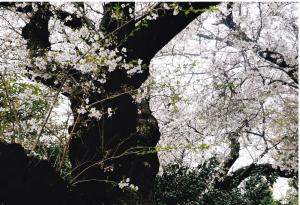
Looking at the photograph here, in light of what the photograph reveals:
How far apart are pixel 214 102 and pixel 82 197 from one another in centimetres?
815

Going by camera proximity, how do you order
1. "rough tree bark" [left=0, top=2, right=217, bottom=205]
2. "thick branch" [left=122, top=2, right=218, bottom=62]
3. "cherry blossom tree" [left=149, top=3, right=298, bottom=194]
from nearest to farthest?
"rough tree bark" [left=0, top=2, right=217, bottom=205]
"thick branch" [left=122, top=2, right=218, bottom=62]
"cherry blossom tree" [left=149, top=3, right=298, bottom=194]

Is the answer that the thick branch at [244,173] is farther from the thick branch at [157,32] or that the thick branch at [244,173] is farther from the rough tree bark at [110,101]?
the thick branch at [157,32]

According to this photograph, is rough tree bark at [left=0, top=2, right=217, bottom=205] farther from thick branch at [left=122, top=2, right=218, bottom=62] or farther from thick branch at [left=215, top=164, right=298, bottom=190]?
thick branch at [left=215, top=164, right=298, bottom=190]

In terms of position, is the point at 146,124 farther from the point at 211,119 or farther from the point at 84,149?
the point at 211,119

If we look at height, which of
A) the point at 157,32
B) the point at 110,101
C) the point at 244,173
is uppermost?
the point at 244,173

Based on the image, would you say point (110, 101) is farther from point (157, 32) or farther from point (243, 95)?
point (243, 95)

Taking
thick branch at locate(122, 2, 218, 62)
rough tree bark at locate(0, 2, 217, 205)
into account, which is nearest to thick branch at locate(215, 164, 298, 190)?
rough tree bark at locate(0, 2, 217, 205)

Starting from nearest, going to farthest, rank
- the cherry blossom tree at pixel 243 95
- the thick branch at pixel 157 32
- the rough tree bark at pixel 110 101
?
the rough tree bark at pixel 110 101
the thick branch at pixel 157 32
the cherry blossom tree at pixel 243 95

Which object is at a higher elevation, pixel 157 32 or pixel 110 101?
pixel 157 32

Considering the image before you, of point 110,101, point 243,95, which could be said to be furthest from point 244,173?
point 110,101

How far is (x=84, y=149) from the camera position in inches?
209

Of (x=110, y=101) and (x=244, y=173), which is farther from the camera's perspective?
(x=244, y=173)

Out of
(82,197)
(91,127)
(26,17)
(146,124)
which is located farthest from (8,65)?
(146,124)

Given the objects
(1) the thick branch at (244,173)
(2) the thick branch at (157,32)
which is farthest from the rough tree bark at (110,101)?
(1) the thick branch at (244,173)
